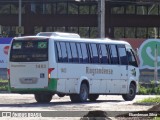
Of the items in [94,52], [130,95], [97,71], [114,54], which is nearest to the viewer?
[94,52]

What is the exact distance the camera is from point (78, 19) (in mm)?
69000

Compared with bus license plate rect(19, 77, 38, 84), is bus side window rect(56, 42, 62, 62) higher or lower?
higher

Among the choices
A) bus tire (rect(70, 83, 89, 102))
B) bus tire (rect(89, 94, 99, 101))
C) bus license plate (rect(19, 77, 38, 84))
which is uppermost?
bus license plate (rect(19, 77, 38, 84))

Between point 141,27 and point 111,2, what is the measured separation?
24.0 feet

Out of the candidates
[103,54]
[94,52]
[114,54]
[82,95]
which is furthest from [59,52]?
[114,54]

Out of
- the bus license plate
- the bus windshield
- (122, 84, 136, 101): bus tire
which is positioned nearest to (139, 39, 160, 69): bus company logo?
A: (122, 84, 136, 101): bus tire

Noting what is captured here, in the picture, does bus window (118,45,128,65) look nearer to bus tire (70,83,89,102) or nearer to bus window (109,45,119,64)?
bus window (109,45,119,64)

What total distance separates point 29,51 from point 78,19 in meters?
42.3

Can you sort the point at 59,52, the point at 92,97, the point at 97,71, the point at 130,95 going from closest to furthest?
the point at 59,52 < the point at 97,71 < the point at 92,97 < the point at 130,95

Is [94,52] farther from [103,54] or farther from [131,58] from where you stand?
[131,58]

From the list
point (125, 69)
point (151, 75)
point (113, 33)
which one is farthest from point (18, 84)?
point (113, 33)

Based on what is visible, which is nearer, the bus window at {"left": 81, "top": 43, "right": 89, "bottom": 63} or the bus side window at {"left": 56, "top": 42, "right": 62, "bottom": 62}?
the bus side window at {"left": 56, "top": 42, "right": 62, "bottom": 62}

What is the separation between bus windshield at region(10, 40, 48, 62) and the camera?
26547mm

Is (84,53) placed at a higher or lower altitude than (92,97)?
higher
